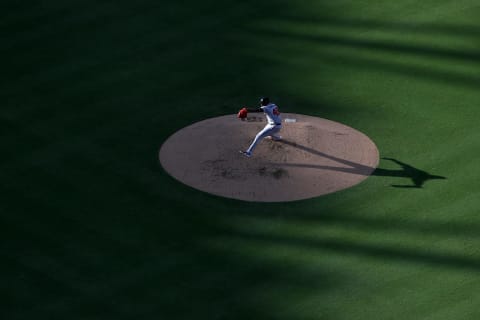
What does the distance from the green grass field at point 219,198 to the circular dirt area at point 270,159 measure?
310 millimetres

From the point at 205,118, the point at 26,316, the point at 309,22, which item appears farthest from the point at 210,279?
the point at 309,22

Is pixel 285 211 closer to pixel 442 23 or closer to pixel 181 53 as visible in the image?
pixel 181 53

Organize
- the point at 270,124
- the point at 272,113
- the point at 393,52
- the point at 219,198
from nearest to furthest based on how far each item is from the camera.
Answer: the point at 219,198, the point at 272,113, the point at 270,124, the point at 393,52

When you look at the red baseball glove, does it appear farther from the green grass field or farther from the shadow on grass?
the shadow on grass

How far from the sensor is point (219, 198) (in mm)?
17375

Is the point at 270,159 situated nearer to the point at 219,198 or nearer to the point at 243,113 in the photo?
the point at 243,113

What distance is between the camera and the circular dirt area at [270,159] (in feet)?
57.9

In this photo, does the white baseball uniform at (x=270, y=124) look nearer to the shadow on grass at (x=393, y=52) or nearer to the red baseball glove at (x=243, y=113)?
the red baseball glove at (x=243, y=113)

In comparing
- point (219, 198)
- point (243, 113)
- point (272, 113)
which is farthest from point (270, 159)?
point (219, 198)

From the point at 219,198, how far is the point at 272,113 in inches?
82.4

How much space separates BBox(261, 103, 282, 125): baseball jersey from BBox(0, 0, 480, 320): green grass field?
→ 195 cm

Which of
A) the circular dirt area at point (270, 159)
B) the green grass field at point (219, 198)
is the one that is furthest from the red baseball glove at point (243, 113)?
the green grass field at point (219, 198)

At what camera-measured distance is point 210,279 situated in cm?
1521

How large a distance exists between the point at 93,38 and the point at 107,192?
7229 mm
